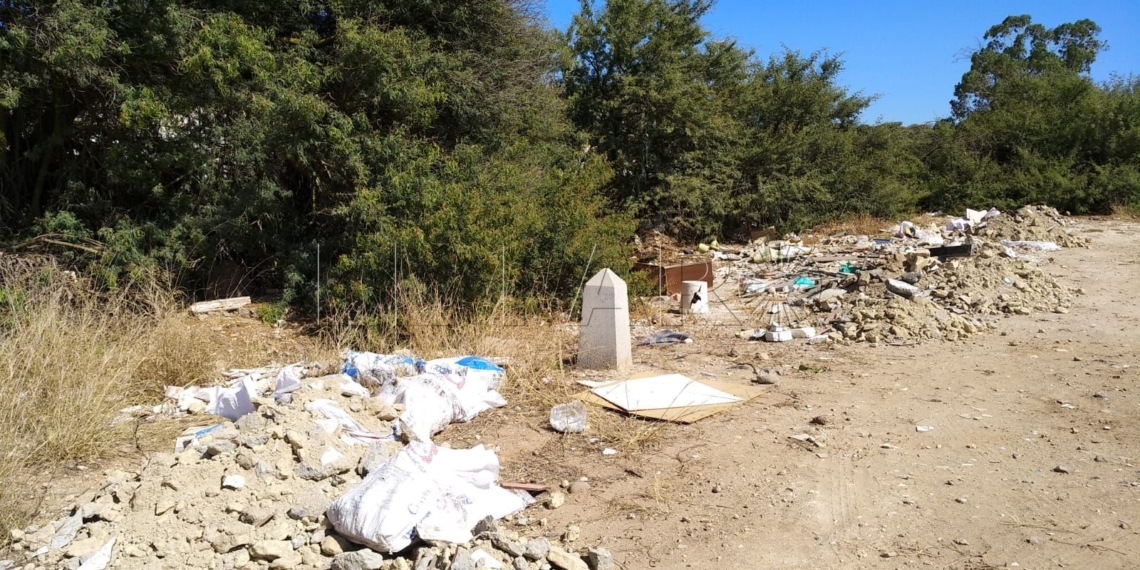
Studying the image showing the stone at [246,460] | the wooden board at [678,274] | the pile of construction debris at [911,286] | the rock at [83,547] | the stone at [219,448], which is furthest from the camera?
the wooden board at [678,274]

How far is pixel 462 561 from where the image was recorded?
3113 millimetres

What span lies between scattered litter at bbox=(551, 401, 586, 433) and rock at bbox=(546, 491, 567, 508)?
0.84m

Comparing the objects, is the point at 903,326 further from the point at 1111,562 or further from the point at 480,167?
the point at 480,167

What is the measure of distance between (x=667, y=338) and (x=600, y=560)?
4464 millimetres

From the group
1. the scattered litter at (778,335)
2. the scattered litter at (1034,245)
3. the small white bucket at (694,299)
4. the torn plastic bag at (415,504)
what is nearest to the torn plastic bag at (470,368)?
the torn plastic bag at (415,504)

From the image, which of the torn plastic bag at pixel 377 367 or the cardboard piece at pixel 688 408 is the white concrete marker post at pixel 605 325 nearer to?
the cardboard piece at pixel 688 408

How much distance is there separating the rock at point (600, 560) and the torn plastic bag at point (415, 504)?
0.53m

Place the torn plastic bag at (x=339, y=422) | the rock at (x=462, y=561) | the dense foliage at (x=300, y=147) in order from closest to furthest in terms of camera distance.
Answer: the rock at (x=462, y=561), the torn plastic bag at (x=339, y=422), the dense foliage at (x=300, y=147)

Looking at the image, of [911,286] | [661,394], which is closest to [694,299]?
[911,286]

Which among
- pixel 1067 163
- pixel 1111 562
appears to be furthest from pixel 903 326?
pixel 1067 163

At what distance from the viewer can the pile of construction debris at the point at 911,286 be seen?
24.6 feet

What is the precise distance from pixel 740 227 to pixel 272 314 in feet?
37.7

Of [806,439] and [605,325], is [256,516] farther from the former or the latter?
[605,325]

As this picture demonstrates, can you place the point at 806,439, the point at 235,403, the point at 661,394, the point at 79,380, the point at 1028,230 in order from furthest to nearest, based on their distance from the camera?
the point at 1028,230 → the point at 661,394 → the point at 235,403 → the point at 79,380 → the point at 806,439
